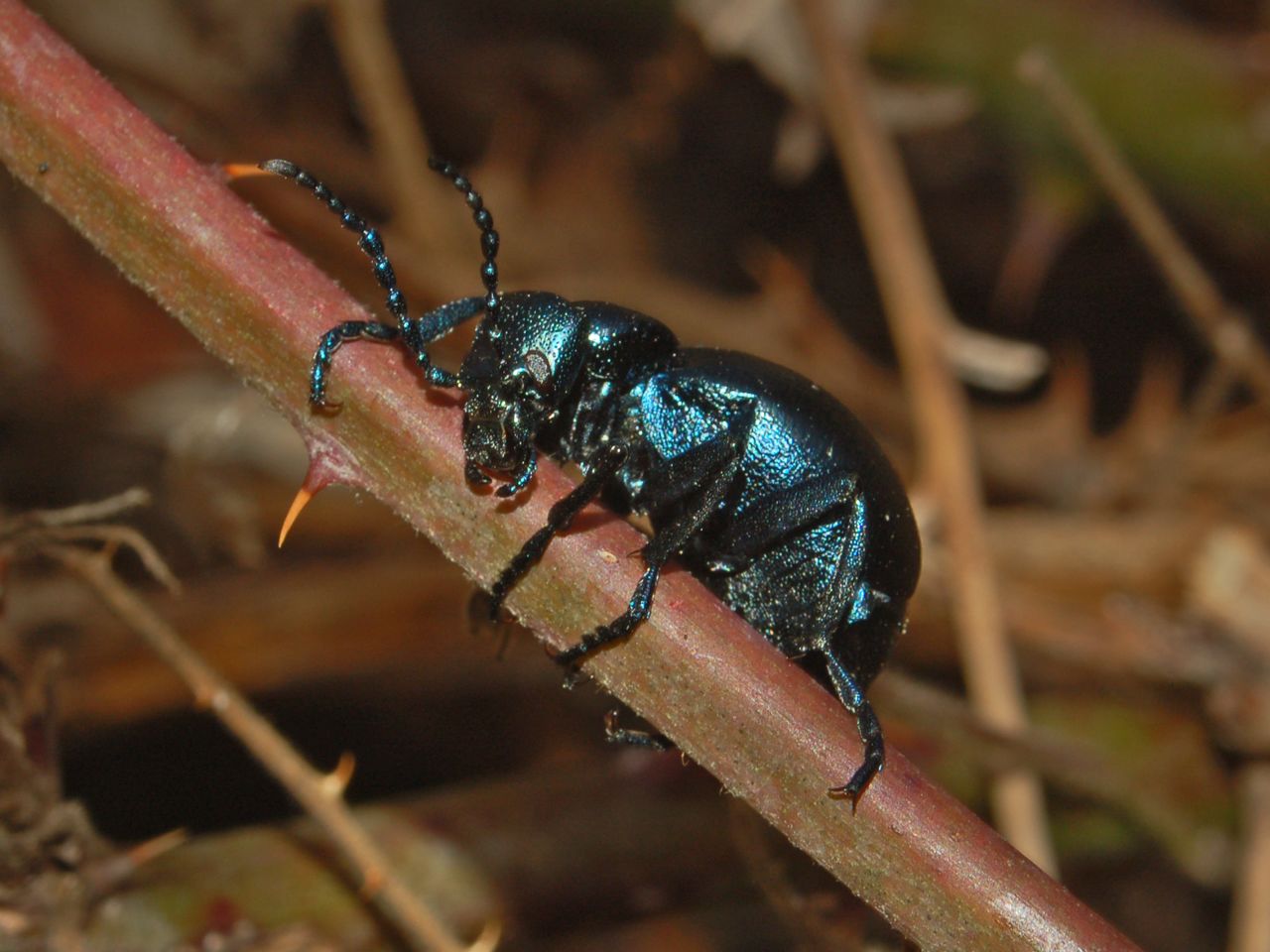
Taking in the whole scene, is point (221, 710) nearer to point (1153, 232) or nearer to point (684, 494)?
point (684, 494)

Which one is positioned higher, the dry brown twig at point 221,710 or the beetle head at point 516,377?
the beetle head at point 516,377

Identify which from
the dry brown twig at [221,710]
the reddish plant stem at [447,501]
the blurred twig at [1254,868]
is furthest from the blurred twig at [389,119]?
the blurred twig at [1254,868]

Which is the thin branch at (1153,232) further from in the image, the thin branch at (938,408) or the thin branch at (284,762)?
the thin branch at (284,762)

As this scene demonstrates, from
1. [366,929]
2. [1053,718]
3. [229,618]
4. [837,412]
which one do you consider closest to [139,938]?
[366,929]

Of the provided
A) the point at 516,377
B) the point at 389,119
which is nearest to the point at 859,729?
the point at 516,377

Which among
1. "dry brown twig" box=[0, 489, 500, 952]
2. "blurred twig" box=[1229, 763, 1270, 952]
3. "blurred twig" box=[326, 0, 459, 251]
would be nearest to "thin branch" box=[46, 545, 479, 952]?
"dry brown twig" box=[0, 489, 500, 952]

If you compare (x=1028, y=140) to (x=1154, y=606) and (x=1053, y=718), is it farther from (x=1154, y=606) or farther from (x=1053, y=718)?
(x=1053, y=718)
